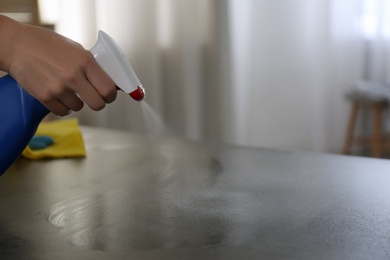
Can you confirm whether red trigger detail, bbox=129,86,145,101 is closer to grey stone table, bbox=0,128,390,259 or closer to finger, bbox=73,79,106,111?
finger, bbox=73,79,106,111

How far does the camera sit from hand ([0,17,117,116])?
25.8 inches

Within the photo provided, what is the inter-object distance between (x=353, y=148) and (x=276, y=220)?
9.37 feet

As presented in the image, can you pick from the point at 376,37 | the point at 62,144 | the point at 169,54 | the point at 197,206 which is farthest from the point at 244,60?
the point at 197,206

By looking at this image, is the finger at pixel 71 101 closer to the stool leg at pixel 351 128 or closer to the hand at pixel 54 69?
the hand at pixel 54 69

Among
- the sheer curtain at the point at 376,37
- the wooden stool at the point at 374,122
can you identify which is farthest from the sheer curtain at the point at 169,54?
the sheer curtain at the point at 376,37

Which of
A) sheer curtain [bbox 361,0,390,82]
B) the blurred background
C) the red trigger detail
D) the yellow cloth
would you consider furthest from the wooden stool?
the red trigger detail

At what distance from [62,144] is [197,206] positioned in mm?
461

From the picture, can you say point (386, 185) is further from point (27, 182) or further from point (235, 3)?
point (235, 3)

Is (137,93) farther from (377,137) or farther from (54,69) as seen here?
(377,137)

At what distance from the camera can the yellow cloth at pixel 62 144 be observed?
3.53 ft

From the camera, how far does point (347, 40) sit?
330 cm

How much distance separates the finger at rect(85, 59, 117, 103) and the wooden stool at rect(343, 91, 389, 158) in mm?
2371

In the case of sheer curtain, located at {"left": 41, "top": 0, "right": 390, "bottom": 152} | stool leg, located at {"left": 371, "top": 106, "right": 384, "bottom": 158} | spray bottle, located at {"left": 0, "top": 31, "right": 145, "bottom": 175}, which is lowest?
stool leg, located at {"left": 371, "top": 106, "right": 384, "bottom": 158}

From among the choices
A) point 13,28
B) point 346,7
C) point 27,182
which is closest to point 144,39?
point 346,7
